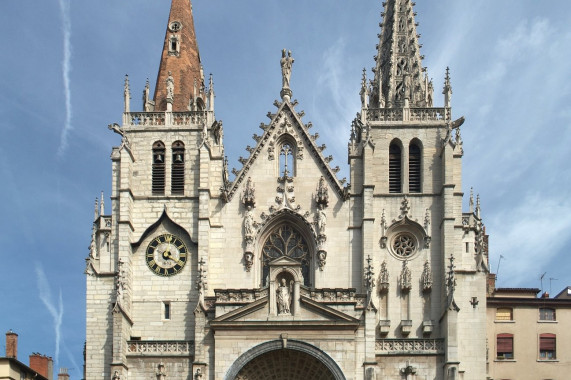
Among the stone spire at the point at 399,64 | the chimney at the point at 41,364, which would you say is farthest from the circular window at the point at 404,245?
the chimney at the point at 41,364

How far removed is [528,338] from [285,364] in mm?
11816

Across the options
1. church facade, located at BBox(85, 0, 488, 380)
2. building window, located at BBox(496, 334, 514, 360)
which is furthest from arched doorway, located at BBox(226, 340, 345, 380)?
building window, located at BBox(496, 334, 514, 360)

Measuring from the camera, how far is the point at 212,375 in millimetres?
47031

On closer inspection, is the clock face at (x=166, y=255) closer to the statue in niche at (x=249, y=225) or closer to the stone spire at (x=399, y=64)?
the statue in niche at (x=249, y=225)

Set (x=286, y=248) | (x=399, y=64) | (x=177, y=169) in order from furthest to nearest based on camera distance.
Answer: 1. (x=399, y=64)
2. (x=177, y=169)
3. (x=286, y=248)

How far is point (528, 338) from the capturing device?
2085 inches

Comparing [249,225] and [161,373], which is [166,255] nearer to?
[249,225]

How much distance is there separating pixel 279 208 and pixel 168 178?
491 cm

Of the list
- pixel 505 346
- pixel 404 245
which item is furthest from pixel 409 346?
pixel 505 346

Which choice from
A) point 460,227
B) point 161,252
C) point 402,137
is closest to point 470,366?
point 460,227

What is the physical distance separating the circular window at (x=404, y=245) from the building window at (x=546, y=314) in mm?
7325

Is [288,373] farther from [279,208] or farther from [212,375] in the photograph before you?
[279,208]

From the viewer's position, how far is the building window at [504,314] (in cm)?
5350

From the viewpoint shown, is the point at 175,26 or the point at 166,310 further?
the point at 175,26
